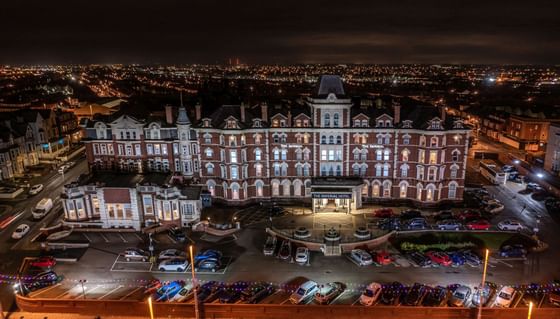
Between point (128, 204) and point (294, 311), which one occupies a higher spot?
point (128, 204)

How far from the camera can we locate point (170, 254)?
48438mm

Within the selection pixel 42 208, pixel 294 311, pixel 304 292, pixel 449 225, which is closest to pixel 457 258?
pixel 449 225

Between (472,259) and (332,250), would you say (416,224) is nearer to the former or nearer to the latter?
(472,259)

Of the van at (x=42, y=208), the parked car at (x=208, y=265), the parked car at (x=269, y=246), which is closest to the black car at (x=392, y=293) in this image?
the parked car at (x=269, y=246)

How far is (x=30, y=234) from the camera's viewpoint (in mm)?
55844

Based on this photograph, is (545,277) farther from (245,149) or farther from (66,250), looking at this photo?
(66,250)

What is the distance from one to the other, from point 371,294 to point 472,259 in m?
16.0

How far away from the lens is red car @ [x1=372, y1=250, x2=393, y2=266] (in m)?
46.5

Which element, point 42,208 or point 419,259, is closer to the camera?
point 419,259

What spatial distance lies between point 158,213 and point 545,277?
50658 millimetres

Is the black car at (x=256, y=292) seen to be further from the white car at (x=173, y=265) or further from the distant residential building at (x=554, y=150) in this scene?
the distant residential building at (x=554, y=150)

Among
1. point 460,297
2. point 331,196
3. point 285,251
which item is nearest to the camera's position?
point 460,297

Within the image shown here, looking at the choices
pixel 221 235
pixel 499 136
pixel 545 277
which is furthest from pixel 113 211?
pixel 499 136

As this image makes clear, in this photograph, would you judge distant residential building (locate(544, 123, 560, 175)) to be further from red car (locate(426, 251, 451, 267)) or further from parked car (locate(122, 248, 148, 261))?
parked car (locate(122, 248, 148, 261))
